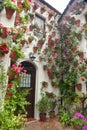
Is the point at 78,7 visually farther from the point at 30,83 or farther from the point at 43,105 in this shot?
the point at 43,105

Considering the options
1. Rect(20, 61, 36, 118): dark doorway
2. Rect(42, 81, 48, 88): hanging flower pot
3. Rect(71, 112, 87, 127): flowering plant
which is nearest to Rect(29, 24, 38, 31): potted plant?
Rect(20, 61, 36, 118): dark doorway

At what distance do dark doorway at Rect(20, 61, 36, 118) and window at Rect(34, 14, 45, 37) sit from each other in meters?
1.86

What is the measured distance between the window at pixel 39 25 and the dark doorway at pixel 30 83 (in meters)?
1.86

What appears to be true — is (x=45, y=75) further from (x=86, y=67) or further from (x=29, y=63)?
(x=86, y=67)

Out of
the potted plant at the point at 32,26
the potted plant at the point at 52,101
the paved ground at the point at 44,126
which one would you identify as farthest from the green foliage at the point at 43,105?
the potted plant at the point at 32,26

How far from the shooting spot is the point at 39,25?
958 cm

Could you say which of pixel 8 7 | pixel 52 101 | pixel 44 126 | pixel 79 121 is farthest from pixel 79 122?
pixel 8 7

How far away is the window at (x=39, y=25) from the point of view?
9.13 metres

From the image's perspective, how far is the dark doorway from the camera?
8.46 meters

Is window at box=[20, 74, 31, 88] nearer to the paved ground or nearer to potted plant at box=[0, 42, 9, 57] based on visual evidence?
the paved ground

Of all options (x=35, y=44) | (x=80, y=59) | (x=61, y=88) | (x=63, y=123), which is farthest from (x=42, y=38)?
(x=63, y=123)

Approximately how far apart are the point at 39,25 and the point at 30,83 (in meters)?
3.48

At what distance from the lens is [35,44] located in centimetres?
888

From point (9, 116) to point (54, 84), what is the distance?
4.19 meters
